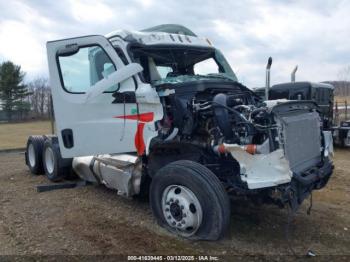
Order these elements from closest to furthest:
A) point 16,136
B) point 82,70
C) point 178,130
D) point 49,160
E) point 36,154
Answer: point 178,130
point 82,70
point 49,160
point 36,154
point 16,136

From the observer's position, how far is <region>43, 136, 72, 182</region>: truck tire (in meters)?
7.55

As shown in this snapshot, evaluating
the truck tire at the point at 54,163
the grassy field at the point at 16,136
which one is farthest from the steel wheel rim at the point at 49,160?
the grassy field at the point at 16,136

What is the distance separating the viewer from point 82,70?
5984 millimetres

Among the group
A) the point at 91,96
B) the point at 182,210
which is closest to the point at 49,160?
the point at 91,96

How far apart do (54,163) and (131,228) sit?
3.26 meters

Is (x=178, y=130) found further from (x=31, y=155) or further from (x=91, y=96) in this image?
(x=31, y=155)

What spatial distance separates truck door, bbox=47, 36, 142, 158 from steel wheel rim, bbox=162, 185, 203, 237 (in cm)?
107

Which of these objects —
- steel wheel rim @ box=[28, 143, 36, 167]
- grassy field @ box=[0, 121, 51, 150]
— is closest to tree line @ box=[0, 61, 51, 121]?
grassy field @ box=[0, 121, 51, 150]

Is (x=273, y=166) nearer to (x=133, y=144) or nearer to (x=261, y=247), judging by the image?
(x=261, y=247)

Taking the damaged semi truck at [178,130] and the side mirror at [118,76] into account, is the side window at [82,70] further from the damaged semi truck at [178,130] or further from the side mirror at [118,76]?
the side mirror at [118,76]

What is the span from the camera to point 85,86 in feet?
19.4

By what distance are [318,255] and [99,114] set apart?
3.35m

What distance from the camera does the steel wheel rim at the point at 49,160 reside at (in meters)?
7.88

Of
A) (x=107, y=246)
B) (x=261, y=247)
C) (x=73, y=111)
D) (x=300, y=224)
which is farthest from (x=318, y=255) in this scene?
(x=73, y=111)
